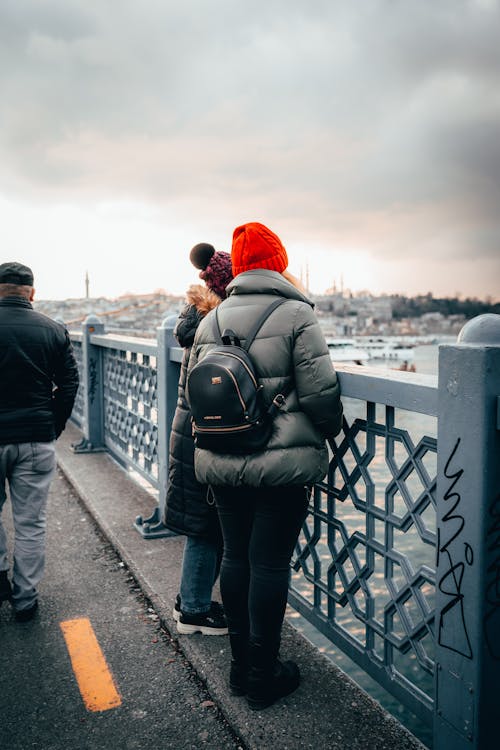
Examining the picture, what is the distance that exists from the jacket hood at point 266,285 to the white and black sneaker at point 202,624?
5.64ft

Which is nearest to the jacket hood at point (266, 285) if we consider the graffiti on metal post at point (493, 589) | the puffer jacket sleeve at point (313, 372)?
the puffer jacket sleeve at point (313, 372)

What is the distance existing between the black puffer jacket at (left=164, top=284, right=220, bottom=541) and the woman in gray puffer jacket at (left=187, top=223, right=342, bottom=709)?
0.54m

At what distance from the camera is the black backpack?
2.35 meters

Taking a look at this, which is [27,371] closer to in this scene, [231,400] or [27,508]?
[27,508]

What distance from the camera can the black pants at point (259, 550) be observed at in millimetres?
2555

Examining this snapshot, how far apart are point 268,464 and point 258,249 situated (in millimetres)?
855

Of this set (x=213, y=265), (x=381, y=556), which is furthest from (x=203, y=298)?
(x=381, y=556)

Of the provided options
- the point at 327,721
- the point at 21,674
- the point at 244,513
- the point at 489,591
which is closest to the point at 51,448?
the point at 21,674

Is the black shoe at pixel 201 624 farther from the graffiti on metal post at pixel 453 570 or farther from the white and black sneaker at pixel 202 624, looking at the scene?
the graffiti on metal post at pixel 453 570

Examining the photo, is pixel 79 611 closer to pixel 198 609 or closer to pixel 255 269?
pixel 198 609

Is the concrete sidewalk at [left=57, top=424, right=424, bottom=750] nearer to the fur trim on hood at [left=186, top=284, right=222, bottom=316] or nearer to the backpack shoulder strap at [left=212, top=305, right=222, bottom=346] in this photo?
the backpack shoulder strap at [left=212, top=305, right=222, bottom=346]

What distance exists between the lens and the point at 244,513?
8.71ft

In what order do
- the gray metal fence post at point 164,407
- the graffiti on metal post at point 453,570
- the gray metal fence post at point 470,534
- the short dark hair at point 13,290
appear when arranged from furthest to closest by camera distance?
the gray metal fence post at point 164,407, the short dark hair at point 13,290, the graffiti on metal post at point 453,570, the gray metal fence post at point 470,534

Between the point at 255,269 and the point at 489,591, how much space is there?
144cm
